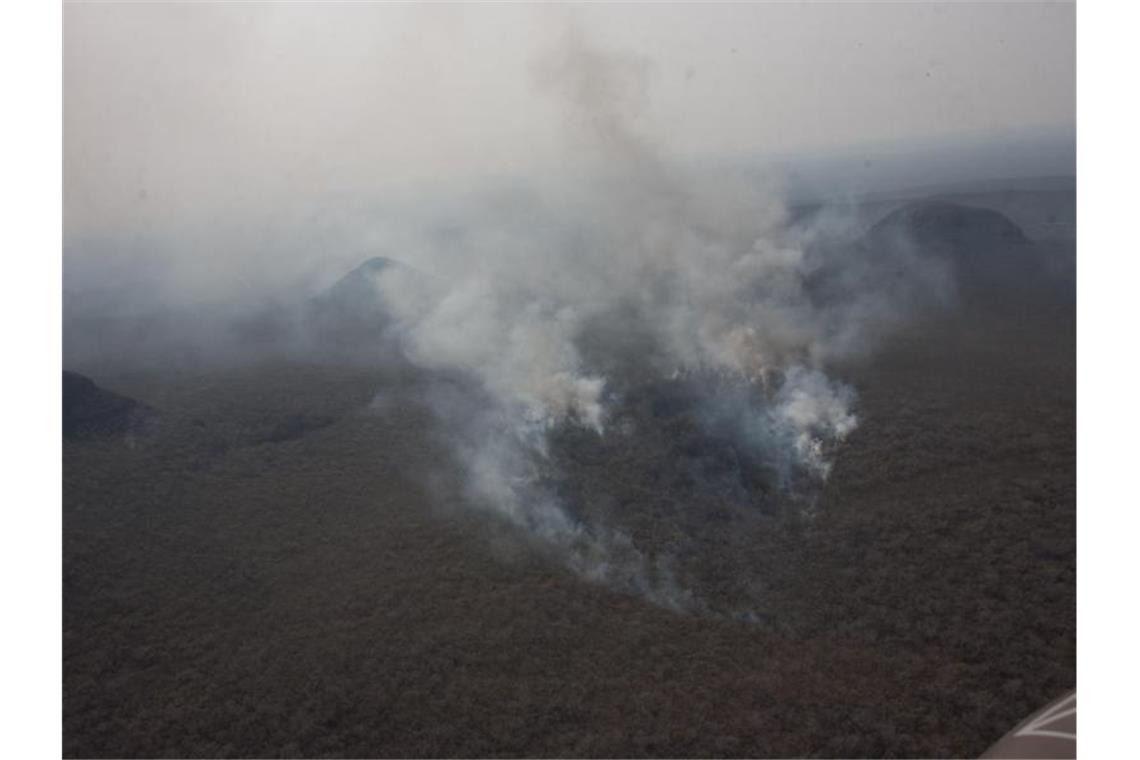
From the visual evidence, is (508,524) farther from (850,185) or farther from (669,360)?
(850,185)

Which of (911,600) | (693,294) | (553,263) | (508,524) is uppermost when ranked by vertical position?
(553,263)

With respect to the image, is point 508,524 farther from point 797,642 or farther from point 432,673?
point 797,642

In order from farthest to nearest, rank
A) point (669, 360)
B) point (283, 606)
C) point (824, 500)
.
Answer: point (669, 360), point (824, 500), point (283, 606)

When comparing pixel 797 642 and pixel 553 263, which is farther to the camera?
pixel 553 263

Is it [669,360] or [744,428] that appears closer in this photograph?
[744,428]

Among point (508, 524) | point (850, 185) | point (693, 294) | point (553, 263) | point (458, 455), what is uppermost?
point (850, 185)

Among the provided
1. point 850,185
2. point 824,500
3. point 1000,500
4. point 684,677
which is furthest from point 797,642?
point 850,185

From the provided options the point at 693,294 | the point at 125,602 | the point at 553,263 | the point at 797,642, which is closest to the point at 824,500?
the point at 797,642

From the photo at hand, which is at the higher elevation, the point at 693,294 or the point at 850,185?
the point at 850,185

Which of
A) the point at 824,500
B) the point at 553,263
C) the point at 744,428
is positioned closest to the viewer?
the point at 824,500
